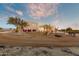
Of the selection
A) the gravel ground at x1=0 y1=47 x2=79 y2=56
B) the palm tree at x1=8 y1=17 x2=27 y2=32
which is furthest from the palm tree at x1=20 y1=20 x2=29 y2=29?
the gravel ground at x1=0 y1=47 x2=79 y2=56

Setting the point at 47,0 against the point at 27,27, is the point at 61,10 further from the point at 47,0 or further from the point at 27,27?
the point at 27,27

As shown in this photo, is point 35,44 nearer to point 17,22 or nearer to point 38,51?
point 38,51

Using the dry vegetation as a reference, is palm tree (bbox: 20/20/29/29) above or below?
above

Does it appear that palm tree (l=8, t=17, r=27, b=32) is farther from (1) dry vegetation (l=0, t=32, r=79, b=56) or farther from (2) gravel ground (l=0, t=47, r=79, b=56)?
(2) gravel ground (l=0, t=47, r=79, b=56)

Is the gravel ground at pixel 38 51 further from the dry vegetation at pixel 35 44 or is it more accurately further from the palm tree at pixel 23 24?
the palm tree at pixel 23 24

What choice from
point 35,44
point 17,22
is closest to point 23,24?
point 17,22

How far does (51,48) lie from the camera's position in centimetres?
164

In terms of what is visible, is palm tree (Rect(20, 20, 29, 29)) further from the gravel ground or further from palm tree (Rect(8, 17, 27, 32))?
the gravel ground

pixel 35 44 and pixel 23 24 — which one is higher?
pixel 23 24

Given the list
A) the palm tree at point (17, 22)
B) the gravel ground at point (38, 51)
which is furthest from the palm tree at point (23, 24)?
the gravel ground at point (38, 51)

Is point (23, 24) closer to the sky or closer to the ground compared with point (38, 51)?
closer to the sky

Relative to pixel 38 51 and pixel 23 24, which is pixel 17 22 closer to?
pixel 23 24

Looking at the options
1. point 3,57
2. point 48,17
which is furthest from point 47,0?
point 3,57

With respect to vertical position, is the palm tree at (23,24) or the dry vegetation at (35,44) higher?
the palm tree at (23,24)
